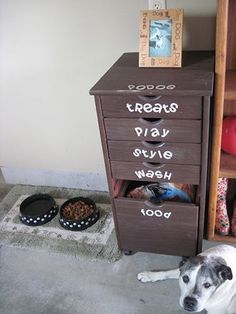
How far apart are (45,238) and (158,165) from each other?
725 millimetres

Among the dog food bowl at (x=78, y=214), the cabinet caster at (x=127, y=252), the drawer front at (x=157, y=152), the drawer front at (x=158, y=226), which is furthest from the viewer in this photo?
the dog food bowl at (x=78, y=214)

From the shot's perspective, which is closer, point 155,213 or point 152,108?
point 152,108

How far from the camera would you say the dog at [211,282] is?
954 millimetres

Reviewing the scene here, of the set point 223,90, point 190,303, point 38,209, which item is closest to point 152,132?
point 223,90

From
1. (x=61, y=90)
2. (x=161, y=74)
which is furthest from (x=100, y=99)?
(x=61, y=90)

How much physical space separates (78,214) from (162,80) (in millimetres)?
836

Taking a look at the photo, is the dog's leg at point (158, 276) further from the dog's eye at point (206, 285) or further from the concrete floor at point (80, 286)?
the dog's eye at point (206, 285)

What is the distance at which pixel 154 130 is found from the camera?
40.1 inches

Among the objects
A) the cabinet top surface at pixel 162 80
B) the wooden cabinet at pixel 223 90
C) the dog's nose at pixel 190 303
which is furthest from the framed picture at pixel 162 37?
the dog's nose at pixel 190 303

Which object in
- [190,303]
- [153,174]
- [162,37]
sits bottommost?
[190,303]

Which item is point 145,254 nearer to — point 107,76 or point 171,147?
point 171,147

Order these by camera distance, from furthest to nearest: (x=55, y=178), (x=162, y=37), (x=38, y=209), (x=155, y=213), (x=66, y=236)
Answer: (x=55, y=178)
(x=38, y=209)
(x=66, y=236)
(x=155, y=213)
(x=162, y=37)

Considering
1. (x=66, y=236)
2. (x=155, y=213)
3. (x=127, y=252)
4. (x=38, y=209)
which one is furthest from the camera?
(x=38, y=209)

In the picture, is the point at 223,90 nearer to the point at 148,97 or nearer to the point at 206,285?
the point at 148,97
